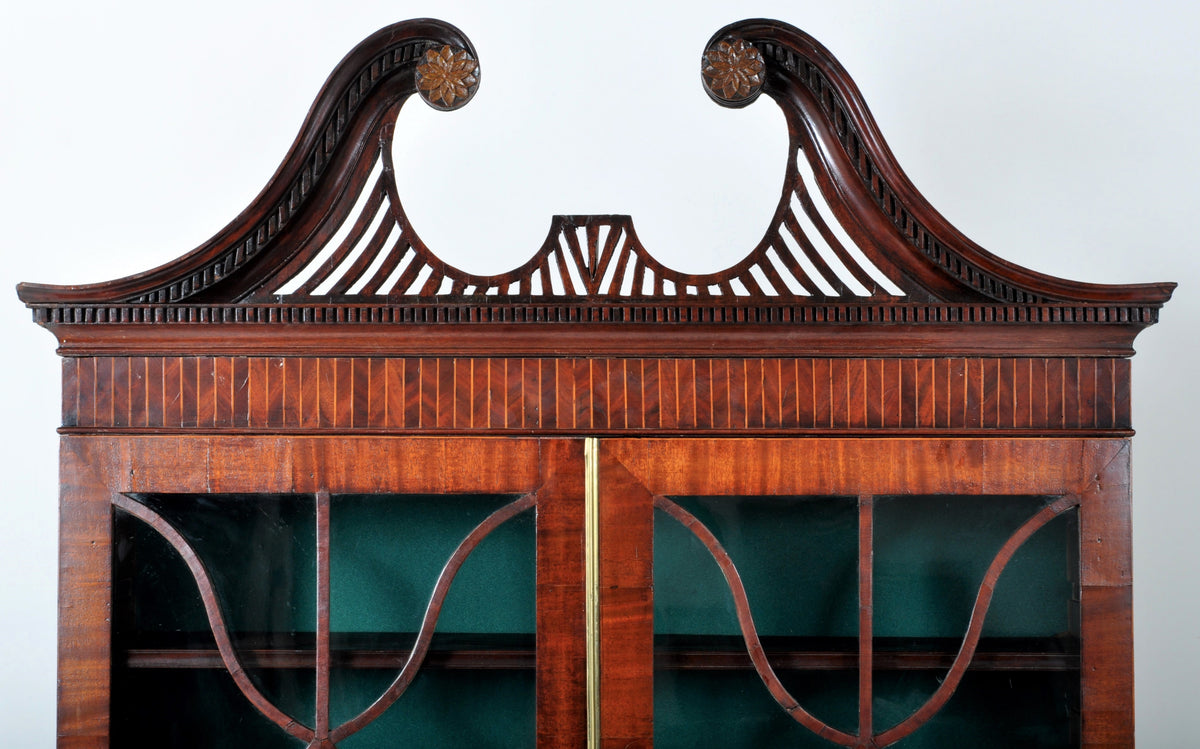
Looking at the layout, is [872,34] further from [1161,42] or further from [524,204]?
[524,204]

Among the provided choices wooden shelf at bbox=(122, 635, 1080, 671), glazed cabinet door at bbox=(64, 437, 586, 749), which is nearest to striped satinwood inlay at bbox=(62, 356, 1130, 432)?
glazed cabinet door at bbox=(64, 437, 586, 749)

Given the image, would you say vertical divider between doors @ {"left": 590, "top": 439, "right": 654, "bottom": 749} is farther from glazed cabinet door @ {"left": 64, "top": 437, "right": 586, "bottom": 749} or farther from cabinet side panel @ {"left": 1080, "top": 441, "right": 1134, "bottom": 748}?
cabinet side panel @ {"left": 1080, "top": 441, "right": 1134, "bottom": 748}

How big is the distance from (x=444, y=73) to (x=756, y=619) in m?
0.46

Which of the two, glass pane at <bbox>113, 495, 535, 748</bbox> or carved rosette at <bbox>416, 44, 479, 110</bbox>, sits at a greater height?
carved rosette at <bbox>416, 44, 479, 110</bbox>

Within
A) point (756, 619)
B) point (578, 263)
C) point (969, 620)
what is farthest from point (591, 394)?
point (969, 620)

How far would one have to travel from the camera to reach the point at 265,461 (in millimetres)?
671

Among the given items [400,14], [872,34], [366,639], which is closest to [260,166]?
[400,14]

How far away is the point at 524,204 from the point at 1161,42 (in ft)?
2.16

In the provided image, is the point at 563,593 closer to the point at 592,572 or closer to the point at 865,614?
the point at 592,572

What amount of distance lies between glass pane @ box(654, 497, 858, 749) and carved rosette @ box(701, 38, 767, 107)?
0.98ft

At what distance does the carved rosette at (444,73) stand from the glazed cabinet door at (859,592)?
0.93 ft

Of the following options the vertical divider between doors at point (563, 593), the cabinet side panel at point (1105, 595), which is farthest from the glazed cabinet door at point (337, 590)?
the cabinet side panel at point (1105, 595)

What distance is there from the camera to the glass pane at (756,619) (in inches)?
26.6

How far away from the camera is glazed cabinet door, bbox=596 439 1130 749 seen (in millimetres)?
667
